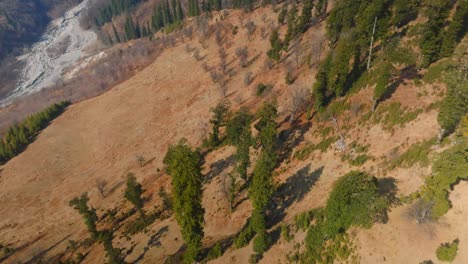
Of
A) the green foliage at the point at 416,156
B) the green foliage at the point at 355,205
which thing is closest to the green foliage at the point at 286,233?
the green foliage at the point at 355,205

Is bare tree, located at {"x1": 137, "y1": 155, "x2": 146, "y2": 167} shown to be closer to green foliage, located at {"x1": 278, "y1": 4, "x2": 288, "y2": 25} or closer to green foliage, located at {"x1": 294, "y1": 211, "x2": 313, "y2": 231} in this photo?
green foliage, located at {"x1": 294, "y1": 211, "x2": 313, "y2": 231}

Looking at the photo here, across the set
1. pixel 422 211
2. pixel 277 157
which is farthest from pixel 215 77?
pixel 422 211

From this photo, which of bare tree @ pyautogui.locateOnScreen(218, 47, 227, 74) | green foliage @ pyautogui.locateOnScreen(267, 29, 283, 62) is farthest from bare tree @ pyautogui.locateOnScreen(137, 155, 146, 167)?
green foliage @ pyautogui.locateOnScreen(267, 29, 283, 62)

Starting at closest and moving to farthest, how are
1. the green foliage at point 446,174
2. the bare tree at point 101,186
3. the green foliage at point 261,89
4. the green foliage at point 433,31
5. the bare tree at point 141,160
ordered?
the green foliage at point 446,174
the green foliage at point 433,31
the bare tree at point 101,186
the bare tree at point 141,160
the green foliage at point 261,89

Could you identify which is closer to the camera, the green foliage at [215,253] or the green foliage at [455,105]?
the green foliage at [455,105]

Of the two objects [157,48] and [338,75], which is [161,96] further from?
[338,75]

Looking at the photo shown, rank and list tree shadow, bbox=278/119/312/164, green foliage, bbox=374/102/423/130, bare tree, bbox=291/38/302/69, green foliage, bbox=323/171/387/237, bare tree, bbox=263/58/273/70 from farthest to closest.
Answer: bare tree, bbox=263/58/273/70, bare tree, bbox=291/38/302/69, tree shadow, bbox=278/119/312/164, green foliage, bbox=374/102/423/130, green foliage, bbox=323/171/387/237

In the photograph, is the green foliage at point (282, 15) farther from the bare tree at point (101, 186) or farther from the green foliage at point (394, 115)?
the bare tree at point (101, 186)
